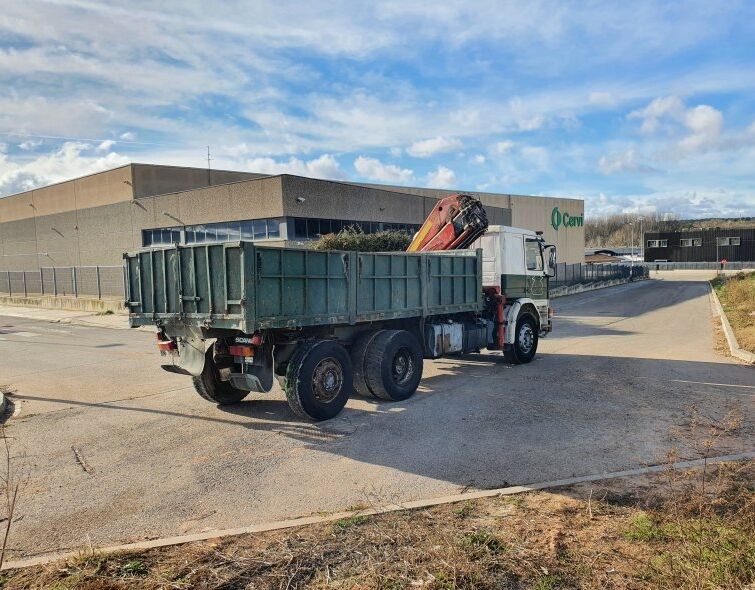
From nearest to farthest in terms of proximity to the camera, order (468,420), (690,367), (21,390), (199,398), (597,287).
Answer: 1. (468,420)
2. (199,398)
3. (21,390)
4. (690,367)
5. (597,287)

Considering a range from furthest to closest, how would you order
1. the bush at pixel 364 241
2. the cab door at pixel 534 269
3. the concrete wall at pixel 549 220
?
the concrete wall at pixel 549 220 < the bush at pixel 364 241 < the cab door at pixel 534 269

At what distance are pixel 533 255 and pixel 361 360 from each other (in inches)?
241

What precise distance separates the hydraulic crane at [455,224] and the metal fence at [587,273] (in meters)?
25.2

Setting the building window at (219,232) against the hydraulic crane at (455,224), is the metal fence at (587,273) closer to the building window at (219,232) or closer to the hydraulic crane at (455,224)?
the building window at (219,232)

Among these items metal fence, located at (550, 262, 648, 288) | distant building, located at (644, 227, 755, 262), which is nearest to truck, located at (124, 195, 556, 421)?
metal fence, located at (550, 262, 648, 288)

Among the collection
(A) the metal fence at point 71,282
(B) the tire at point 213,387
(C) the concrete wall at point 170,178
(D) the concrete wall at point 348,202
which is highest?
(C) the concrete wall at point 170,178

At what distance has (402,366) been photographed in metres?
9.66

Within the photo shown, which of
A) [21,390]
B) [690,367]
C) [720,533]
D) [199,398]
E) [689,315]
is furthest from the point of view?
[689,315]

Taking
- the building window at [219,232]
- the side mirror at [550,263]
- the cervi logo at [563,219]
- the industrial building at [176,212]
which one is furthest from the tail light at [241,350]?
the cervi logo at [563,219]

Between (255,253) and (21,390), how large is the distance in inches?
269

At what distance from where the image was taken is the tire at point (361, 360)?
909cm

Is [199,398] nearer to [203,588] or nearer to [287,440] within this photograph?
[287,440]

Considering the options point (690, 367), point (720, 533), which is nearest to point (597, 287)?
point (690, 367)

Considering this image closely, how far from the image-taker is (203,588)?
3832mm
